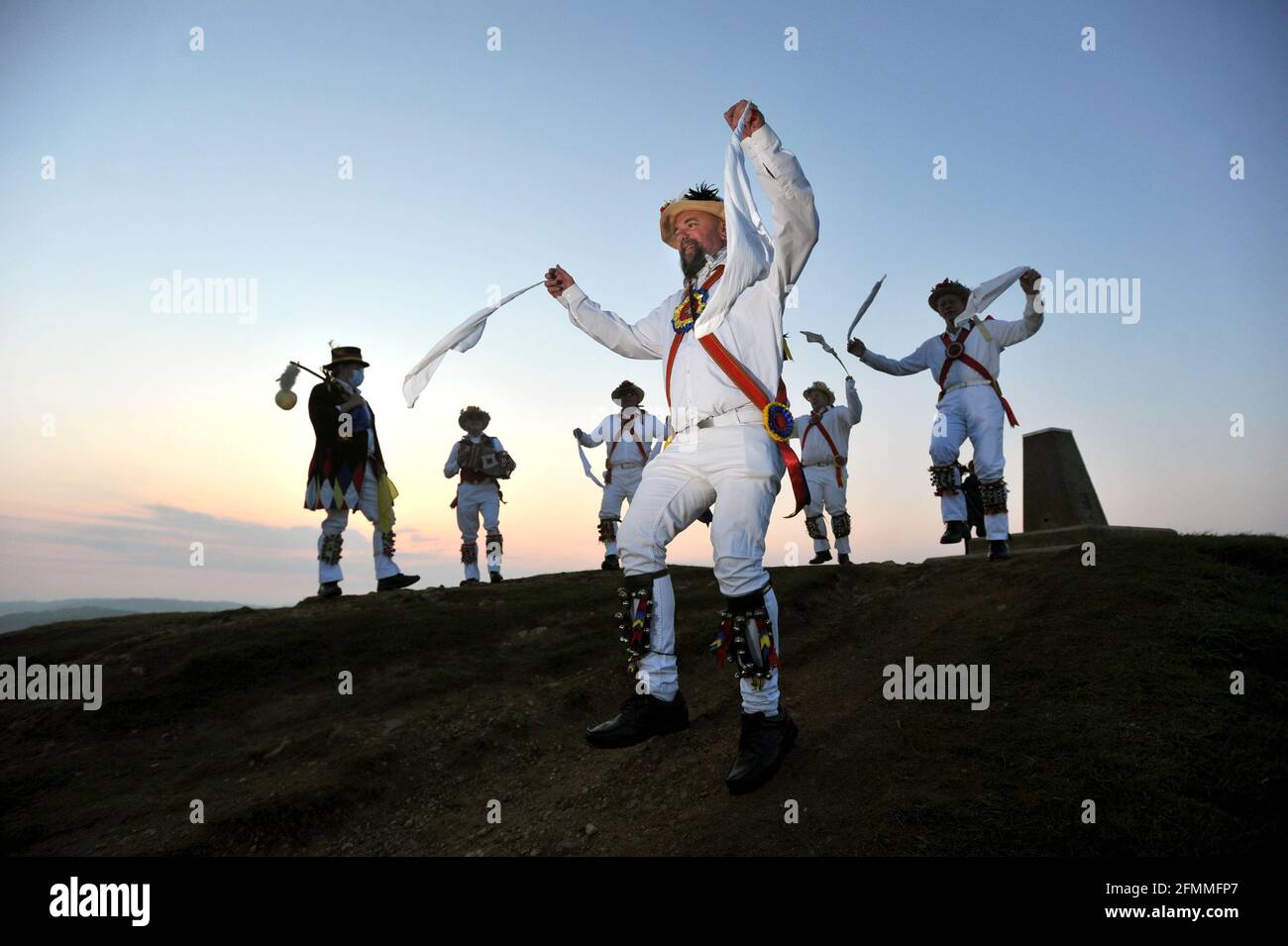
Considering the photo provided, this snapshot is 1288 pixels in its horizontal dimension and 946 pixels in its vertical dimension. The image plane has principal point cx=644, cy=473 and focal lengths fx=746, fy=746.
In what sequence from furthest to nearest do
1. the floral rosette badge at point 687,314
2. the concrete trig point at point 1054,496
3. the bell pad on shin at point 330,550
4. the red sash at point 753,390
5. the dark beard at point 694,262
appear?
the bell pad on shin at point 330,550 < the concrete trig point at point 1054,496 < the dark beard at point 694,262 < the floral rosette badge at point 687,314 < the red sash at point 753,390

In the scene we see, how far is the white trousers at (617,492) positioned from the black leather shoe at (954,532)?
15.0 ft

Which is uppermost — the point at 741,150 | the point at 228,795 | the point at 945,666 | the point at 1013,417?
the point at 741,150

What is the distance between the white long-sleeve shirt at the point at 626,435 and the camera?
10820 mm

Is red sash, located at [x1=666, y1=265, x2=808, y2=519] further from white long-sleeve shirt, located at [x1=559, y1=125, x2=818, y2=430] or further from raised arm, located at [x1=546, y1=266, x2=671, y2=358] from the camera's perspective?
raised arm, located at [x1=546, y1=266, x2=671, y2=358]

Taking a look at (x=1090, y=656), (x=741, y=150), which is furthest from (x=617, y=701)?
(x=741, y=150)

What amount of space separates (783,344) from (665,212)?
1083 millimetres

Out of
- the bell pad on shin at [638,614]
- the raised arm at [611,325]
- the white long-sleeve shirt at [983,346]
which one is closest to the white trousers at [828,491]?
the white long-sleeve shirt at [983,346]

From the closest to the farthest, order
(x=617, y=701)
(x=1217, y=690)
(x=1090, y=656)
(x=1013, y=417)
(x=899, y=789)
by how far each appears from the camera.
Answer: (x=899, y=789) → (x=1217, y=690) → (x=1090, y=656) → (x=617, y=701) → (x=1013, y=417)

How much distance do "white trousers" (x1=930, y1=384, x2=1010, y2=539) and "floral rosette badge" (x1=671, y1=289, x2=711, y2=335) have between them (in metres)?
3.94

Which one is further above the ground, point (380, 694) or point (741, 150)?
point (741, 150)

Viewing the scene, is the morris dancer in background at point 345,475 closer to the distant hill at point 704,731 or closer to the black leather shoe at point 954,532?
the distant hill at point 704,731

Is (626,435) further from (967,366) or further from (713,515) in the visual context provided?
(713,515)
